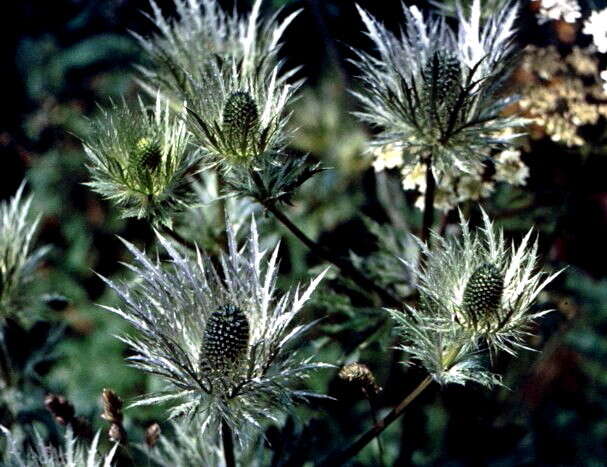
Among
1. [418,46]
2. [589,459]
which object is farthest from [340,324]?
[589,459]

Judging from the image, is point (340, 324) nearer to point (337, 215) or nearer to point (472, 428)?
point (472, 428)

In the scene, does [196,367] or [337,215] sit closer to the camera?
[196,367]

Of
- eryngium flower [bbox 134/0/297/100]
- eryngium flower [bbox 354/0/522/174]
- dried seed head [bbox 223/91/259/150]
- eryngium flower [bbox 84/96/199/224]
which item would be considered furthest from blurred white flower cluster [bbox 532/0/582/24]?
eryngium flower [bbox 84/96/199/224]

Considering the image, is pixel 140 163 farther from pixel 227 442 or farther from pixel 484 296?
pixel 484 296

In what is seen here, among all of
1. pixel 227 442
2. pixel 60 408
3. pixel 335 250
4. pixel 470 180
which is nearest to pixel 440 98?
pixel 470 180

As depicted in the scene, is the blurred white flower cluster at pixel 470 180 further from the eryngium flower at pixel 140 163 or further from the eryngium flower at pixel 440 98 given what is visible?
the eryngium flower at pixel 140 163

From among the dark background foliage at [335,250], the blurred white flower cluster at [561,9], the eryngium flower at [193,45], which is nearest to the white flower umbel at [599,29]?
the blurred white flower cluster at [561,9]
